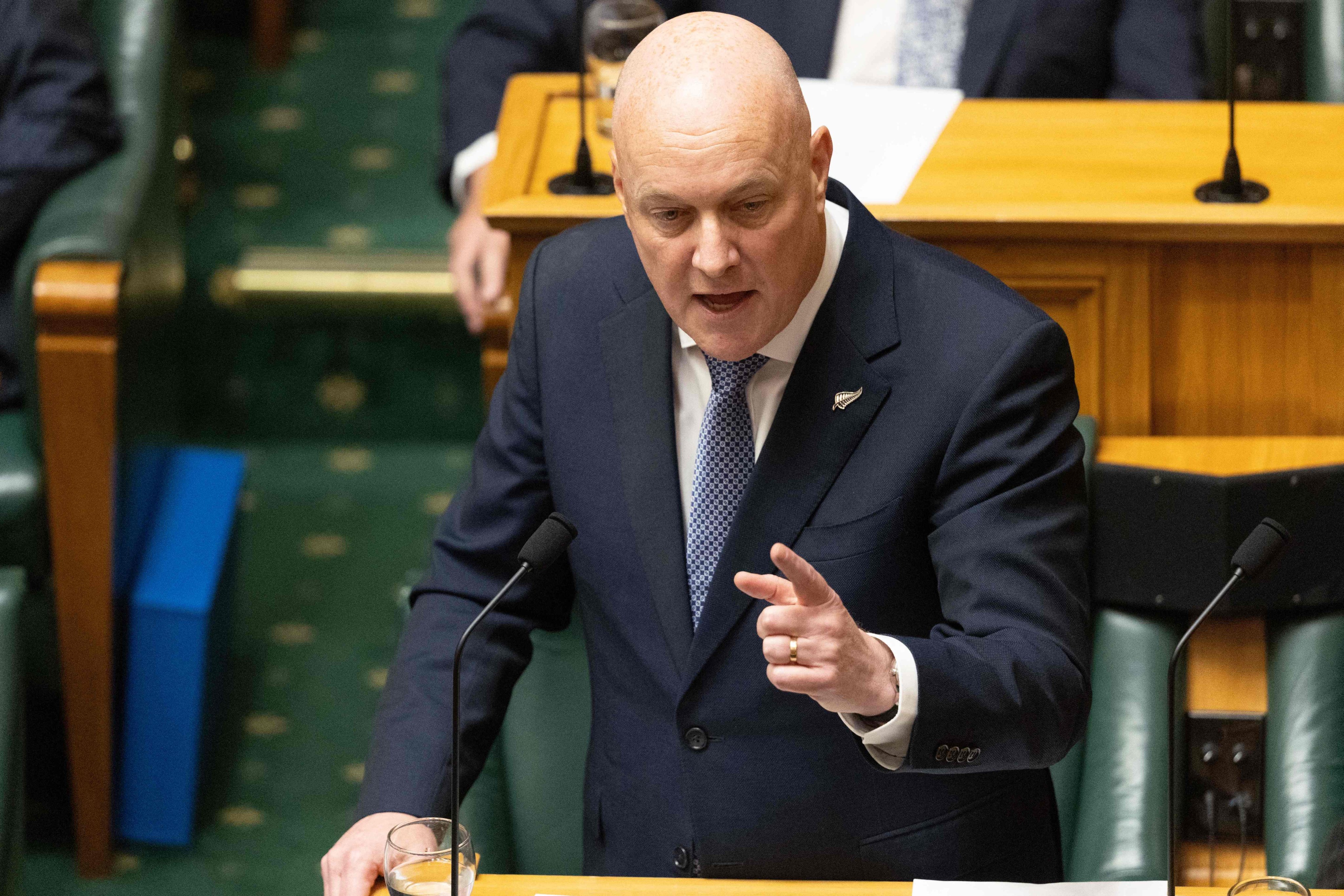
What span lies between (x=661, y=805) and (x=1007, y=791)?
0.98 feet

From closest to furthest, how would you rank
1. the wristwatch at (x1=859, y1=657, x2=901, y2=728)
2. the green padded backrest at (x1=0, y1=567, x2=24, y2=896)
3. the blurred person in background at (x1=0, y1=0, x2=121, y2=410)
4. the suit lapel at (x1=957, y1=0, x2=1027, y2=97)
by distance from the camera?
the wristwatch at (x1=859, y1=657, x2=901, y2=728) < the green padded backrest at (x1=0, y1=567, x2=24, y2=896) < the suit lapel at (x1=957, y1=0, x2=1027, y2=97) < the blurred person in background at (x1=0, y1=0, x2=121, y2=410)

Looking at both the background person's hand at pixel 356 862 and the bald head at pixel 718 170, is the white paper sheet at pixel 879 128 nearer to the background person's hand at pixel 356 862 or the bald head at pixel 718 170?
the bald head at pixel 718 170

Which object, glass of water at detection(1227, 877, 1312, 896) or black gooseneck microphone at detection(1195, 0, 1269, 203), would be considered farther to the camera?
black gooseneck microphone at detection(1195, 0, 1269, 203)

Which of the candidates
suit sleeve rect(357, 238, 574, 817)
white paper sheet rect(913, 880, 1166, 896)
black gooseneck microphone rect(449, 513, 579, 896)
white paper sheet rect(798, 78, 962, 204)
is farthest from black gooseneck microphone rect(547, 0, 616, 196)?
white paper sheet rect(913, 880, 1166, 896)

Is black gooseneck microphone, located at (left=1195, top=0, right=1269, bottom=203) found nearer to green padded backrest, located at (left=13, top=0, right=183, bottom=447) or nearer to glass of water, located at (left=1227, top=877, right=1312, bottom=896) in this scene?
glass of water, located at (left=1227, top=877, right=1312, bottom=896)

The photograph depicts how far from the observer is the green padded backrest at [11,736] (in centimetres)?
163

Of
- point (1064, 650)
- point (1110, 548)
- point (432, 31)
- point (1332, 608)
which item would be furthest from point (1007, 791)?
point (432, 31)

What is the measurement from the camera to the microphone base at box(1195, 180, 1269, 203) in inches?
76.2

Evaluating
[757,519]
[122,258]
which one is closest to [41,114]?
[122,258]

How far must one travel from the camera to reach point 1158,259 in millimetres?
1952

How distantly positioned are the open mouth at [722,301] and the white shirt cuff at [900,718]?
281 millimetres

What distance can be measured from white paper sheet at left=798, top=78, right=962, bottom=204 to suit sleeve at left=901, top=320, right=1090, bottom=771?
514 mm

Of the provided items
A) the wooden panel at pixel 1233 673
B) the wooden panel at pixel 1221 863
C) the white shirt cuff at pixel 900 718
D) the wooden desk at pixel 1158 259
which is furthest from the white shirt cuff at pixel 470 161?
the white shirt cuff at pixel 900 718

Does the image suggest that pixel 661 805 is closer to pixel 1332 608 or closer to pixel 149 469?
pixel 1332 608
